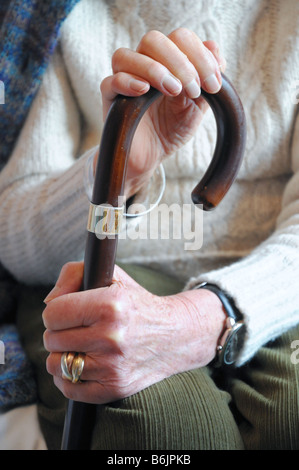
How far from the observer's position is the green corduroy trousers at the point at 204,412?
48 cm

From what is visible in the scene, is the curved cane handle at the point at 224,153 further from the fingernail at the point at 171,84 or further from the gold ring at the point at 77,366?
the gold ring at the point at 77,366

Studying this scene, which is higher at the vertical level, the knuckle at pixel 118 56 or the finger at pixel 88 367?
the knuckle at pixel 118 56

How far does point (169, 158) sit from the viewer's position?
76cm

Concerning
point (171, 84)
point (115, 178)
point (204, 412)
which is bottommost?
point (204, 412)

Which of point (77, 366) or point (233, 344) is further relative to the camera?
point (233, 344)

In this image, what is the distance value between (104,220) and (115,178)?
0.04 metres

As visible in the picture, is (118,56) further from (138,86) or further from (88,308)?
(88,308)

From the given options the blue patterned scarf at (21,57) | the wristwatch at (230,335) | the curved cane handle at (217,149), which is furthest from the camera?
the blue patterned scarf at (21,57)

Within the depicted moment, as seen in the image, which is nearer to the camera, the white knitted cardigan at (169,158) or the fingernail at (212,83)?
the fingernail at (212,83)

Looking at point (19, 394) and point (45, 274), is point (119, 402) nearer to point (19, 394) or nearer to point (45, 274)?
point (19, 394)

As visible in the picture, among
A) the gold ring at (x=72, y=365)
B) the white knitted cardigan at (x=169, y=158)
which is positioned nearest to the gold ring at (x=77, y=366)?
the gold ring at (x=72, y=365)

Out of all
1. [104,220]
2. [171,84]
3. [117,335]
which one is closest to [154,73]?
[171,84]

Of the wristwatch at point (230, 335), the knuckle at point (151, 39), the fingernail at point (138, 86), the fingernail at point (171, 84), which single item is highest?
the knuckle at point (151, 39)
